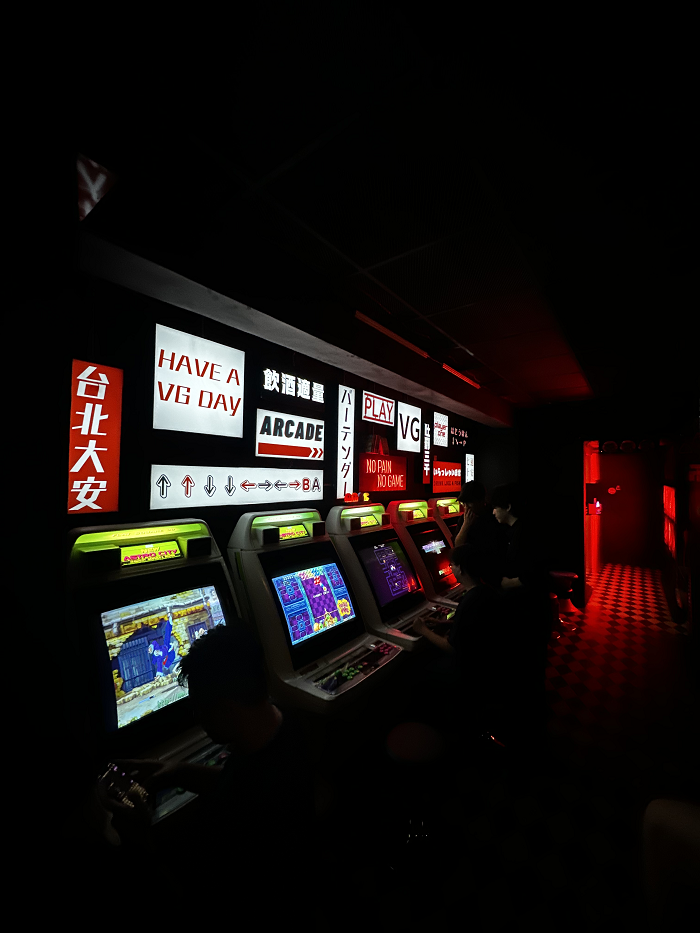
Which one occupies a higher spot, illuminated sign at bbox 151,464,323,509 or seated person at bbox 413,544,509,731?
illuminated sign at bbox 151,464,323,509

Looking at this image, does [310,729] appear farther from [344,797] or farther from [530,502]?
[530,502]

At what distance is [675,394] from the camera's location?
20.7ft

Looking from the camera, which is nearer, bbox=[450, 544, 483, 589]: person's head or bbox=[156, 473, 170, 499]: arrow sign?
bbox=[156, 473, 170, 499]: arrow sign

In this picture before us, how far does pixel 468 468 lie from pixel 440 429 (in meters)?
1.43

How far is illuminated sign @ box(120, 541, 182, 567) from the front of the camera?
1.88 metres

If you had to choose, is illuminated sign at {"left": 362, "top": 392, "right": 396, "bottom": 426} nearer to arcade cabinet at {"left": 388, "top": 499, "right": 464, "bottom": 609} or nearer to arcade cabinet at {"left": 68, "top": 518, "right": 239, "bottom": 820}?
arcade cabinet at {"left": 388, "top": 499, "right": 464, "bottom": 609}

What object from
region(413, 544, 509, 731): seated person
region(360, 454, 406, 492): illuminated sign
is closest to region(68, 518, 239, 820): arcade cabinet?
region(413, 544, 509, 731): seated person

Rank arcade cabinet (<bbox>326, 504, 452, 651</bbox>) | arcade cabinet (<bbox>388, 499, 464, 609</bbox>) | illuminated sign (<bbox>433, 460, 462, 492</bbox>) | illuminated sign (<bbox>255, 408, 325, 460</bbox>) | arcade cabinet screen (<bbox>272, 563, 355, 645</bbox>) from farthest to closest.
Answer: illuminated sign (<bbox>433, 460, 462, 492</bbox>)
arcade cabinet (<bbox>388, 499, 464, 609</bbox>)
illuminated sign (<bbox>255, 408, 325, 460</bbox>)
arcade cabinet (<bbox>326, 504, 452, 651</bbox>)
arcade cabinet screen (<bbox>272, 563, 355, 645</bbox>)

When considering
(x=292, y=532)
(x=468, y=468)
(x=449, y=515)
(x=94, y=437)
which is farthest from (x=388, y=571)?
(x=468, y=468)

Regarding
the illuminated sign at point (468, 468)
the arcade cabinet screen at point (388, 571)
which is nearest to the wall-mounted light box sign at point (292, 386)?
the arcade cabinet screen at point (388, 571)

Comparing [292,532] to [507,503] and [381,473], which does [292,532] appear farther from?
[507,503]

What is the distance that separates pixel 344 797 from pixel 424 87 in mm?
3826

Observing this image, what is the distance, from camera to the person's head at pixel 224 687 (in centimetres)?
127

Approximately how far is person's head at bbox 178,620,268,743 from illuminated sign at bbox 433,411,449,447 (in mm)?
4847
